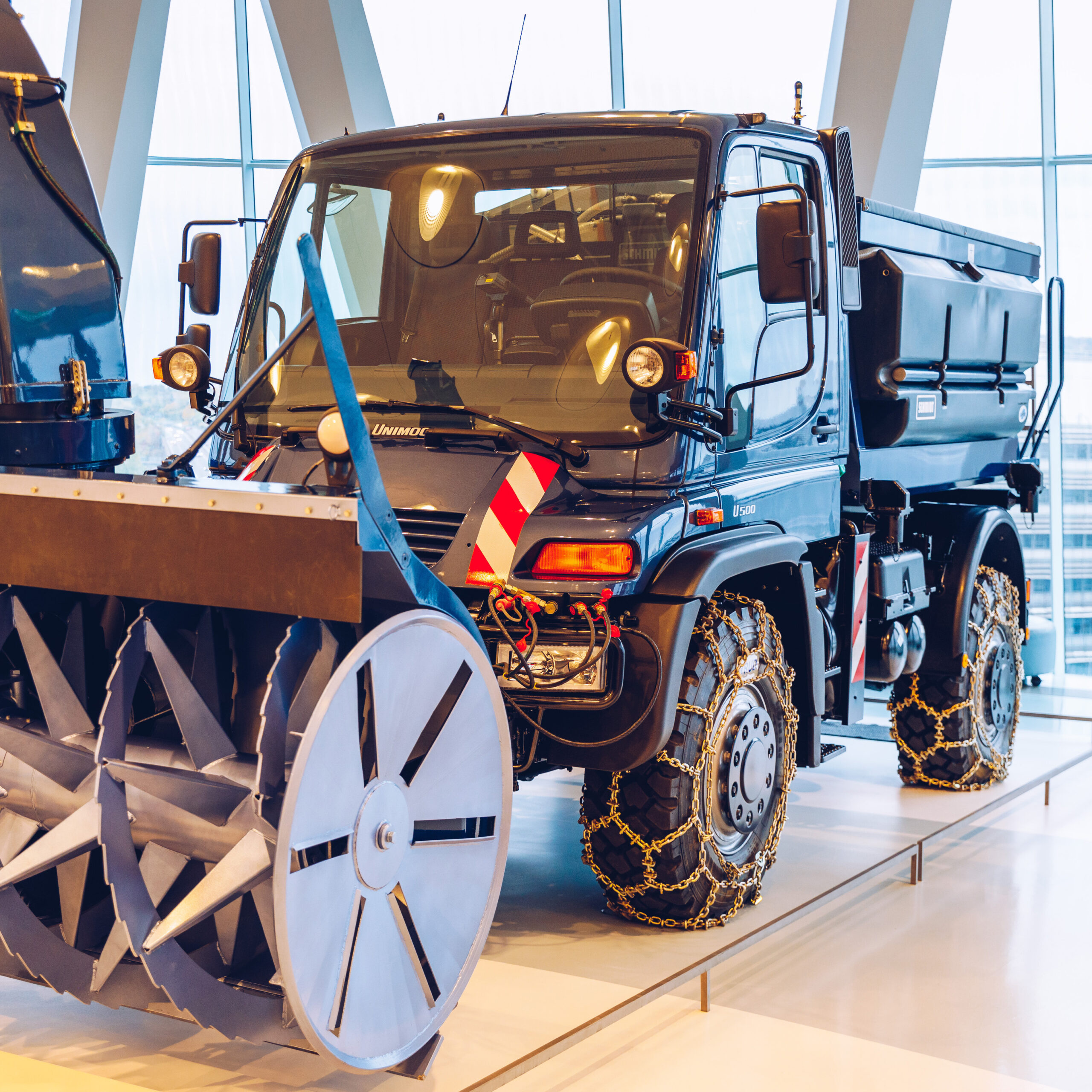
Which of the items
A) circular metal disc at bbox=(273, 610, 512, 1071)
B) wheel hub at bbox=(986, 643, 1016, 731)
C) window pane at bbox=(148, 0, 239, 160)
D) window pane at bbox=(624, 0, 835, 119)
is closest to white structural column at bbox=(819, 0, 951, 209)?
window pane at bbox=(624, 0, 835, 119)

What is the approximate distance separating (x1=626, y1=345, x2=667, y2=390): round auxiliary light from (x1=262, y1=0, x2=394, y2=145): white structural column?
530cm

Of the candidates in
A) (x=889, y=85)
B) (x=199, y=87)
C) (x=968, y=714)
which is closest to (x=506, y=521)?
(x=968, y=714)

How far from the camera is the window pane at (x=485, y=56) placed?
28.3 feet

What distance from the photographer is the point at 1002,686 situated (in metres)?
5.15

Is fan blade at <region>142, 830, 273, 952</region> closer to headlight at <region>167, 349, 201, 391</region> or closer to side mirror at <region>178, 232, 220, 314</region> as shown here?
headlight at <region>167, 349, 201, 391</region>

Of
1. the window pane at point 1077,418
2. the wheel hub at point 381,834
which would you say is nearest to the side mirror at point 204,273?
the wheel hub at point 381,834

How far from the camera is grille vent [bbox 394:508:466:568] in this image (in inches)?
119

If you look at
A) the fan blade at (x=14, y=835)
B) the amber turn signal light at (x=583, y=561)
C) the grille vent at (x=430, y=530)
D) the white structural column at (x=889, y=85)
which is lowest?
the fan blade at (x=14, y=835)

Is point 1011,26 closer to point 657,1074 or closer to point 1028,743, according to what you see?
point 1028,743

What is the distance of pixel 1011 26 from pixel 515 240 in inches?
233

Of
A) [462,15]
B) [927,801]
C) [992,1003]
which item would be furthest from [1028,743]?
[462,15]

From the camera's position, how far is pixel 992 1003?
3.22 metres

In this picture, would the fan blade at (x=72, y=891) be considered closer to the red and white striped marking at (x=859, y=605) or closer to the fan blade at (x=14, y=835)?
the fan blade at (x=14, y=835)

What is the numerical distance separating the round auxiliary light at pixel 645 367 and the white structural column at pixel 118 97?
5.52m
